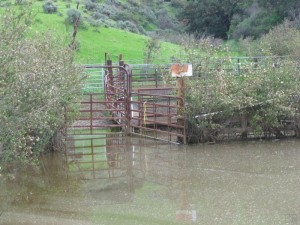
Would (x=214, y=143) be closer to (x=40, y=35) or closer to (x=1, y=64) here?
(x=40, y=35)

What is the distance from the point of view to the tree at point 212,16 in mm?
62906

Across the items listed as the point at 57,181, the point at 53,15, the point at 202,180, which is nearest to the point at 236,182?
the point at 202,180

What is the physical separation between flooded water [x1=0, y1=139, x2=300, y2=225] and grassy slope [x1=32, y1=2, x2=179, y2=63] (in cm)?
2479

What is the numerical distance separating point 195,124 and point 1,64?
9.28m

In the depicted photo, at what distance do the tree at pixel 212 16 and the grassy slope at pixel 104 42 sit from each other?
1598cm

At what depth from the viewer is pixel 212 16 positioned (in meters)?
63.2

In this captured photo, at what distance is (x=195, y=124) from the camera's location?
57.8 ft

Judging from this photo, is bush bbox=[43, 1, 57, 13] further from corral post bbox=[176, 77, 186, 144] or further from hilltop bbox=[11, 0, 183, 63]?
corral post bbox=[176, 77, 186, 144]

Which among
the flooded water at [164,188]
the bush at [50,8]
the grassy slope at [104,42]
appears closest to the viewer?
the flooded water at [164,188]

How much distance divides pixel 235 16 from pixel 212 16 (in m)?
3.62

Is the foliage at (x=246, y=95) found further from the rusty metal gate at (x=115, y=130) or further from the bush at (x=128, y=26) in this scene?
the bush at (x=128, y=26)

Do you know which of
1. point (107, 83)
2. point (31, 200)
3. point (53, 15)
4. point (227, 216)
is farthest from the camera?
point (53, 15)

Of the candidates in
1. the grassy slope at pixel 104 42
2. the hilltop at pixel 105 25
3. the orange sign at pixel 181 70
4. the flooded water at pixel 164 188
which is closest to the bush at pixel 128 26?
the hilltop at pixel 105 25

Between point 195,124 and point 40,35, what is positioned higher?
point 40,35
